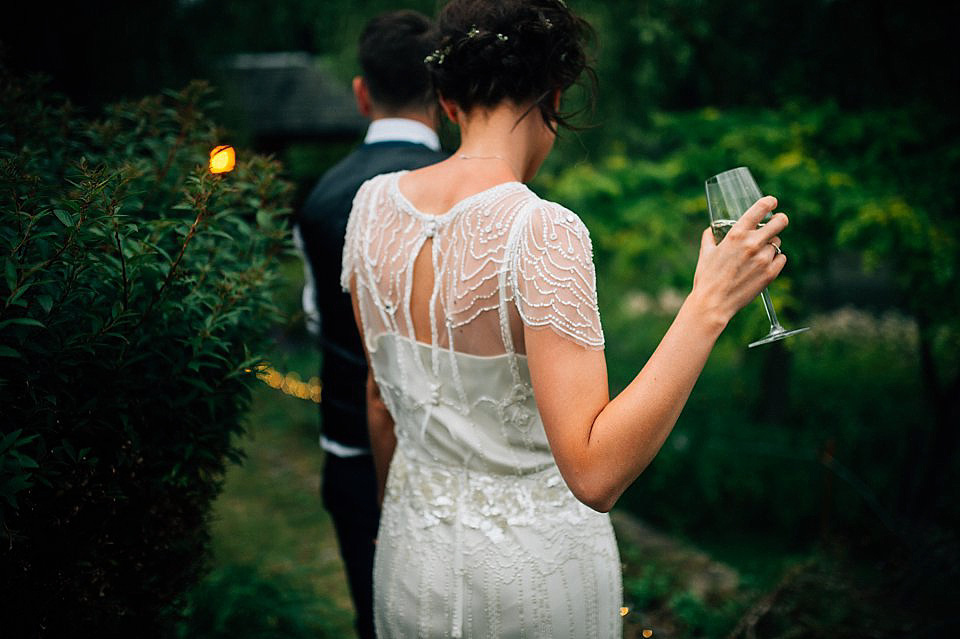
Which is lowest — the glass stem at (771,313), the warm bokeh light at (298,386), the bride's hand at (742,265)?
the warm bokeh light at (298,386)

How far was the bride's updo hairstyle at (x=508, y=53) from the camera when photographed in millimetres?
1530

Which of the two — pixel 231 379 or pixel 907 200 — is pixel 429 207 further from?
pixel 907 200

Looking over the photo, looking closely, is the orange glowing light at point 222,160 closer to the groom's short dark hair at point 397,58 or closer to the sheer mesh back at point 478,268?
the sheer mesh back at point 478,268

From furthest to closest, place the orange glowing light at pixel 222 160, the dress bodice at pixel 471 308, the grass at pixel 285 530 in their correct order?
the grass at pixel 285 530 → the orange glowing light at pixel 222 160 → the dress bodice at pixel 471 308

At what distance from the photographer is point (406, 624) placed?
180 cm

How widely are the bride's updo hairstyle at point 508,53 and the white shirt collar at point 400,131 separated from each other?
1160 millimetres

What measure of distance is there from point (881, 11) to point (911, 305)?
5.55ft

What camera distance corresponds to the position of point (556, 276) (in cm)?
137

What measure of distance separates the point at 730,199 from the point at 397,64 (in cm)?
167

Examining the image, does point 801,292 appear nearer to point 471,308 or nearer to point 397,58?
point 397,58

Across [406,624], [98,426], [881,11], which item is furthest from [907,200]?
[98,426]

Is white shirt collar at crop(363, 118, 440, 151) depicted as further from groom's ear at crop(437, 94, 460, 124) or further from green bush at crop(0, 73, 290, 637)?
groom's ear at crop(437, 94, 460, 124)

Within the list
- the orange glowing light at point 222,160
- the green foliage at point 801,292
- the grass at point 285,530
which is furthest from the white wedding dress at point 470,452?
the green foliage at point 801,292

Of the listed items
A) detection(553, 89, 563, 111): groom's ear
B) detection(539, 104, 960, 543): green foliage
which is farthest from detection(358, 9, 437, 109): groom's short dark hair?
detection(539, 104, 960, 543): green foliage
